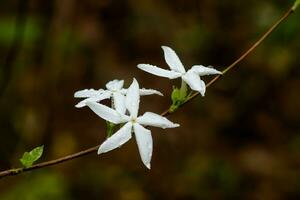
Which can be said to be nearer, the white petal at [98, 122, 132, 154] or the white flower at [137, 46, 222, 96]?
the white petal at [98, 122, 132, 154]

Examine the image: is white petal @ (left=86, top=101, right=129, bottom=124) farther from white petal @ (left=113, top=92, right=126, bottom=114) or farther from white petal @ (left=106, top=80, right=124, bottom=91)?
white petal @ (left=106, top=80, right=124, bottom=91)

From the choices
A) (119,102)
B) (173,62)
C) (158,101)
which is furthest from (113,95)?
(158,101)

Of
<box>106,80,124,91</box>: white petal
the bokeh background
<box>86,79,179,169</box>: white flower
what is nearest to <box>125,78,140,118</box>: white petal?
<box>86,79,179,169</box>: white flower

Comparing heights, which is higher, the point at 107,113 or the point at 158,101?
the point at 107,113

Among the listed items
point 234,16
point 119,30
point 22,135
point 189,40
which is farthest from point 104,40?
point 22,135

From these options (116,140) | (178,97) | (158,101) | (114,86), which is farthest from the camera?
(158,101)

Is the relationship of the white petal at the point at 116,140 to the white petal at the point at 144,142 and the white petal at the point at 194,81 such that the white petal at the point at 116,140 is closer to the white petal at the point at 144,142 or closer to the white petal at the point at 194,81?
the white petal at the point at 144,142

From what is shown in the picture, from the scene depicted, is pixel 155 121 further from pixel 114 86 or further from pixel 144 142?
pixel 114 86
